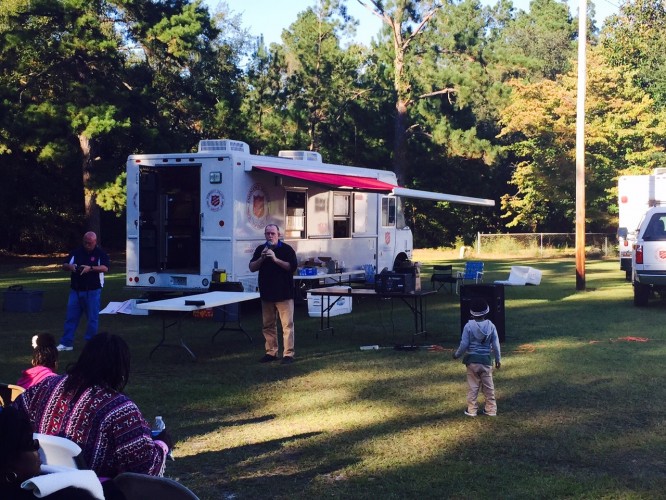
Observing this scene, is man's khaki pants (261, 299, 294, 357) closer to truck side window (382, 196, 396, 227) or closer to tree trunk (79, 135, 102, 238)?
truck side window (382, 196, 396, 227)

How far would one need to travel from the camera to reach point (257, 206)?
1550 cm

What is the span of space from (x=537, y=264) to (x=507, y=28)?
162ft

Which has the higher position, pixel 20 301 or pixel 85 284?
pixel 85 284

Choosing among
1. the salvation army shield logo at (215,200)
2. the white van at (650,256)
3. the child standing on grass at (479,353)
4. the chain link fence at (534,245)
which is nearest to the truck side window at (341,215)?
the salvation army shield logo at (215,200)

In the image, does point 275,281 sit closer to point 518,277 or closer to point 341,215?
point 341,215

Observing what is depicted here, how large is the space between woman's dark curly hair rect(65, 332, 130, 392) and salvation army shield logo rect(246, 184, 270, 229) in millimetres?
11363

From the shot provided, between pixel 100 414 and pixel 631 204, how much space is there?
2212 cm

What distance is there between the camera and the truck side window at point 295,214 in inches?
655

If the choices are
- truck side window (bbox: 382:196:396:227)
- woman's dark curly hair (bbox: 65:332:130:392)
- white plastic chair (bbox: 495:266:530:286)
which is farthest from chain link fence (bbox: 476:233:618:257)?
woman's dark curly hair (bbox: 65:332:130:392)

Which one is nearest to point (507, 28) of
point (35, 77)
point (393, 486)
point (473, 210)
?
point (473, 210)

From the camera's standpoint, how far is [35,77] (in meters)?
30.0

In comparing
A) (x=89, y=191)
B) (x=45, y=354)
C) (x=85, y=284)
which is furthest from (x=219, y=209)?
(x=89, y=191)

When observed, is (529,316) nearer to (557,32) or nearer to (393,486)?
(393,486)

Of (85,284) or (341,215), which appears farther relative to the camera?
(341,215)
